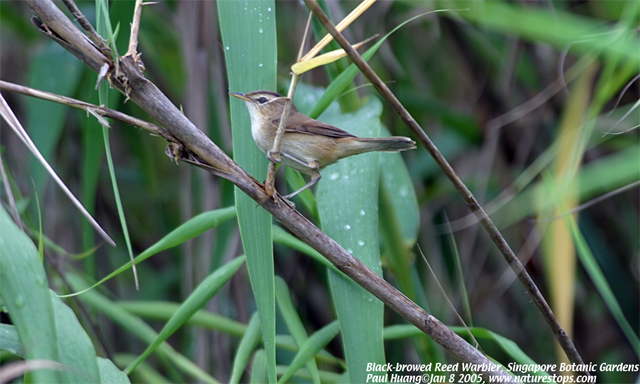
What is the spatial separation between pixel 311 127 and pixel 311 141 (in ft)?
0.17

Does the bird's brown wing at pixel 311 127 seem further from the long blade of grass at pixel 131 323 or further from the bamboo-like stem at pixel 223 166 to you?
the long blade of grass at pixel 131 323

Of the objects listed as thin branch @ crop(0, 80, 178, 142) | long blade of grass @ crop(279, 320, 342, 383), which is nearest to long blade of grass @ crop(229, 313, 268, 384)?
long blade of grass @ crop(279, 320, 342, 383)

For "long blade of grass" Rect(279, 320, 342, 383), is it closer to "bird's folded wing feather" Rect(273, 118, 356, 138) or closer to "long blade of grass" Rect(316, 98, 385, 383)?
"long blade of grass" Rect(316, 98, 385, 383)

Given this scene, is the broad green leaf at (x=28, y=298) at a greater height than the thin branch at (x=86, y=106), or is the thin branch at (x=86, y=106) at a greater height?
the thin branch at (x=86, y=106)

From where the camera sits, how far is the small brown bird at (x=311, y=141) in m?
1.43

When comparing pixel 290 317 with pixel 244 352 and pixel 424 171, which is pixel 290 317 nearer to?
pixel 244 352

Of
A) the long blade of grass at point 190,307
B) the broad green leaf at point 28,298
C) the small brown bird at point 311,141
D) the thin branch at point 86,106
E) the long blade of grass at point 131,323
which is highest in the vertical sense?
the thin branch at point 86,106

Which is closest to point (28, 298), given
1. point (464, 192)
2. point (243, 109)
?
point (243, 109)

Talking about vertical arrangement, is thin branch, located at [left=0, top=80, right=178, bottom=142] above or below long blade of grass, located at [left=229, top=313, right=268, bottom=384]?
above

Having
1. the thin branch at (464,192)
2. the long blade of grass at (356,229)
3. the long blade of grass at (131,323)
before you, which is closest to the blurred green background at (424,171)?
the long blade of grass at (131,323)

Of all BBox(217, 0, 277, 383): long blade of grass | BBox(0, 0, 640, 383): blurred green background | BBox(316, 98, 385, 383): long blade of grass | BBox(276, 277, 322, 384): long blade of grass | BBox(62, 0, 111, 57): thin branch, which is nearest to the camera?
BBox(62, 0, 111, 57): thin branch

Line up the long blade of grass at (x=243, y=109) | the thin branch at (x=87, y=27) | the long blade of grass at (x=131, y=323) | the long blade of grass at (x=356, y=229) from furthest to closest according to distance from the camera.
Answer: the long blade of grass at (x=131, y=323) → the long blade of grass at (x=356, y=229) → the long blade of grass at (x=243, y=109) → the thin branch at (x=87, y=27)

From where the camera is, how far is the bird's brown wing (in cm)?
153

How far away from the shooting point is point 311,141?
1559 millimetres
